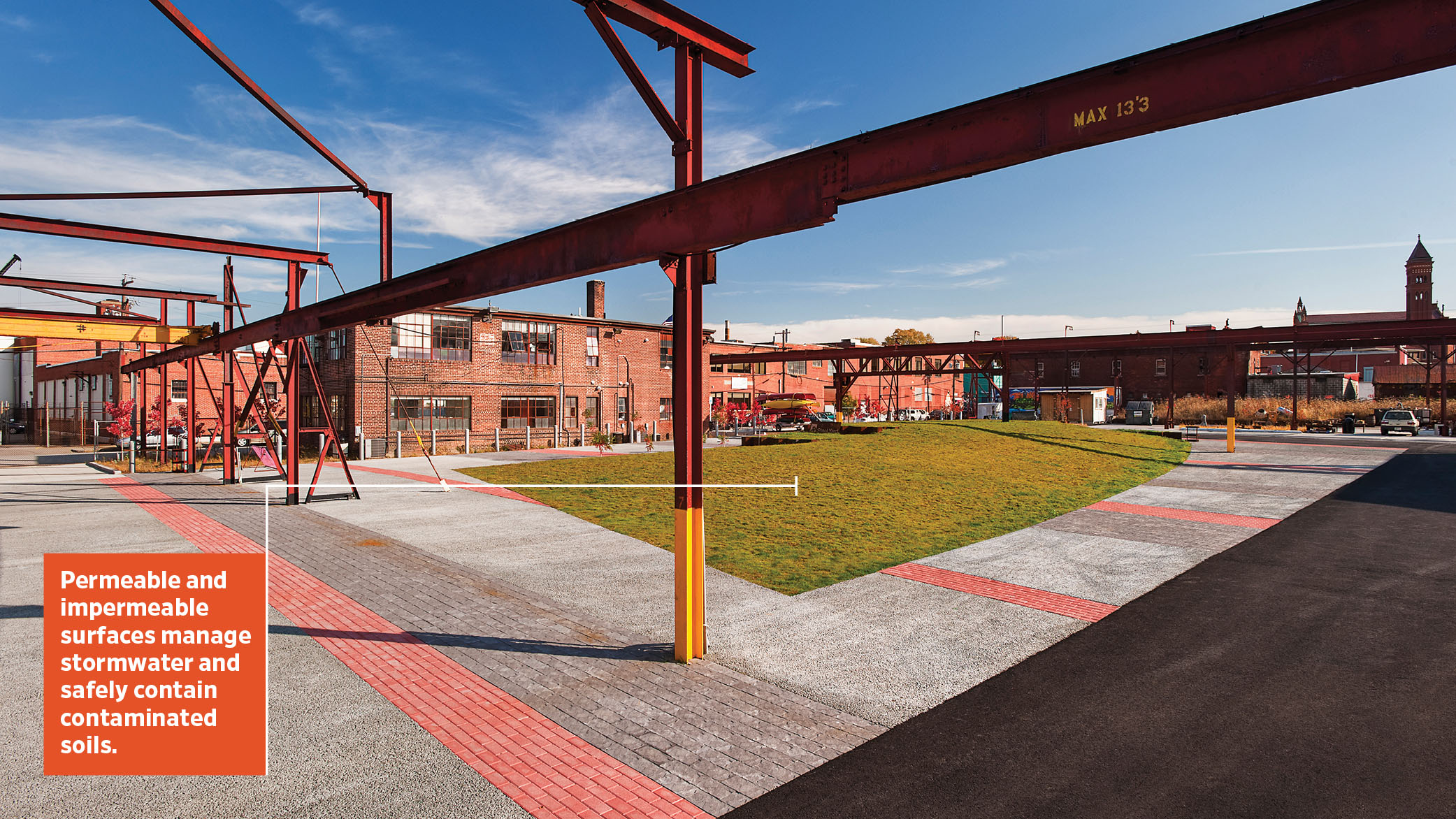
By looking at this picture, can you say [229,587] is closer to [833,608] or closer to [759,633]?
[759,633]

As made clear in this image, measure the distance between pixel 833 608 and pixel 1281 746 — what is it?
14.2ft

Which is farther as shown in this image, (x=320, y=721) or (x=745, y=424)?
(x=745, y=424)

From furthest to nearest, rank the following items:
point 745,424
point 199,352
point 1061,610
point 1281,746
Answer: point 745,424, point 199,352, point 1061,610, point 1281,746

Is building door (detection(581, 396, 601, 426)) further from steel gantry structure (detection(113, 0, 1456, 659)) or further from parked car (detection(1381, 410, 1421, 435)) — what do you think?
parked car (detection(1381, 410, 1421, 435))

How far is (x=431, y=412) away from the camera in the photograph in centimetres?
3219

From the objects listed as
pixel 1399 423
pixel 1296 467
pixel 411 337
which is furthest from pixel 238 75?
pixel 1399 423

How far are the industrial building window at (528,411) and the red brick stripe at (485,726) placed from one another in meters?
26.6

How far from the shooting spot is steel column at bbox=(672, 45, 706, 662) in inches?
270

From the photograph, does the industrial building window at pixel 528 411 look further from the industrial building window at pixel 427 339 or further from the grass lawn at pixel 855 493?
the grass lawn at pixel 855 493

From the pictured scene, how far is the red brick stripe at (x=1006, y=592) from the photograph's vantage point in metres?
8.30

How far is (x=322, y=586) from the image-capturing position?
943 centimetres

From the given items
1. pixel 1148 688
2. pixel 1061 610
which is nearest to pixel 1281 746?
pixel 1148 688

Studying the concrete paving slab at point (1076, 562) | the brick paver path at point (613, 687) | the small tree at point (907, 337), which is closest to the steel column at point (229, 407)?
the brick paver path at point (613, 687)

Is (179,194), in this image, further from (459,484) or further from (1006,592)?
(1006,592)
